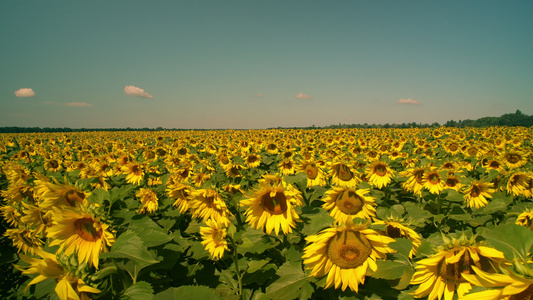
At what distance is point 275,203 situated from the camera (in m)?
2.71

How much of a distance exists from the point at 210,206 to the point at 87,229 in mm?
1764

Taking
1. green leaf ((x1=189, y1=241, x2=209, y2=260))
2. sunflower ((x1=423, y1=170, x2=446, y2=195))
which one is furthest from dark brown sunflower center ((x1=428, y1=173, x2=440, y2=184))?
green leaf ((x1=189, y1=241, x2=209, y2=260))

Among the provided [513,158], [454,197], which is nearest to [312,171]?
[454,197]

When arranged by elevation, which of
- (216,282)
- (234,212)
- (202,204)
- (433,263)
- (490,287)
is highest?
(490,287)

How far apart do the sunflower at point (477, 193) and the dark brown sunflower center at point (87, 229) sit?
587cm

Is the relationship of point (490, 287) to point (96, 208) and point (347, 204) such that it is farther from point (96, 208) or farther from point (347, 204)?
point (96, 208)

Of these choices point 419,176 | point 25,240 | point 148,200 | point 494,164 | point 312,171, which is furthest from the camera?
point 494,164

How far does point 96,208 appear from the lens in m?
1.81

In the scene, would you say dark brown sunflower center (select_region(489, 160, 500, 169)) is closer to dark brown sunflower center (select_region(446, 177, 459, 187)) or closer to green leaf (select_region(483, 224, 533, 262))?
dark brown sunflower center (select_region(446, 177, 459, 187))

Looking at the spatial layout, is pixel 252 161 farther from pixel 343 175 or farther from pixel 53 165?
pixel 53 165

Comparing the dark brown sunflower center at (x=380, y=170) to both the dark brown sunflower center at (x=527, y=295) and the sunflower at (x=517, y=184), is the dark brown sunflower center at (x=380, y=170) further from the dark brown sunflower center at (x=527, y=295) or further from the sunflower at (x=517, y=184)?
the dark brown sunflower center at (x=527, y=295)

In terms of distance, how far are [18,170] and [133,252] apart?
6.33 meters

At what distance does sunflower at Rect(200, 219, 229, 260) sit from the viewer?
286 cm

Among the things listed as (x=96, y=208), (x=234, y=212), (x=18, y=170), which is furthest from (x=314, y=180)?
(x=18, y=170)
